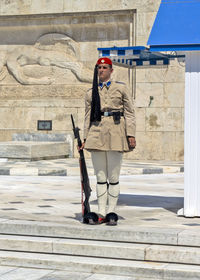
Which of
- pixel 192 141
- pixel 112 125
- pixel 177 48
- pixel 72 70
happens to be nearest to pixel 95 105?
pixel 112 125

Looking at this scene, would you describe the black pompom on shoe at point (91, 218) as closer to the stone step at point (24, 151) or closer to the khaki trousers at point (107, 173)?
the khaki trousers at point (107, 173)

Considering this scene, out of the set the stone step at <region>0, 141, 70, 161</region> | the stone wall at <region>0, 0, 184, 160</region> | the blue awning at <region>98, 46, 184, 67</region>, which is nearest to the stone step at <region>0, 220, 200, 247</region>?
the blue awning at <region>98, 46, 184, 67</region>

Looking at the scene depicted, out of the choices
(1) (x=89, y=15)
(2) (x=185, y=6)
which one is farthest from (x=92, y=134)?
(1) (x=89, y=15)

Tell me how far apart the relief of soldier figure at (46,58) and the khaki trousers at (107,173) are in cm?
1258

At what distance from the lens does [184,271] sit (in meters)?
5.78

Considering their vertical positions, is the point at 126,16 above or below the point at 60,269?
above

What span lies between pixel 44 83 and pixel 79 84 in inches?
45.5

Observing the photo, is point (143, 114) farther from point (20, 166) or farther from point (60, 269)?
point (60, 269)

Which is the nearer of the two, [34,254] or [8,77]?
[34,254]

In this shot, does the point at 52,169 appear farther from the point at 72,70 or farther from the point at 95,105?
the point at 95,105

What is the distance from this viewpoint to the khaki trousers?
717 cm

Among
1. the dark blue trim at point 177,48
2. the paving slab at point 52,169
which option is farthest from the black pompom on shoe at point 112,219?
the paving slab at point 52,169

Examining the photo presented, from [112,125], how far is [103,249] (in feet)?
4.92

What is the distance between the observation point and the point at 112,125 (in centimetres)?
714
